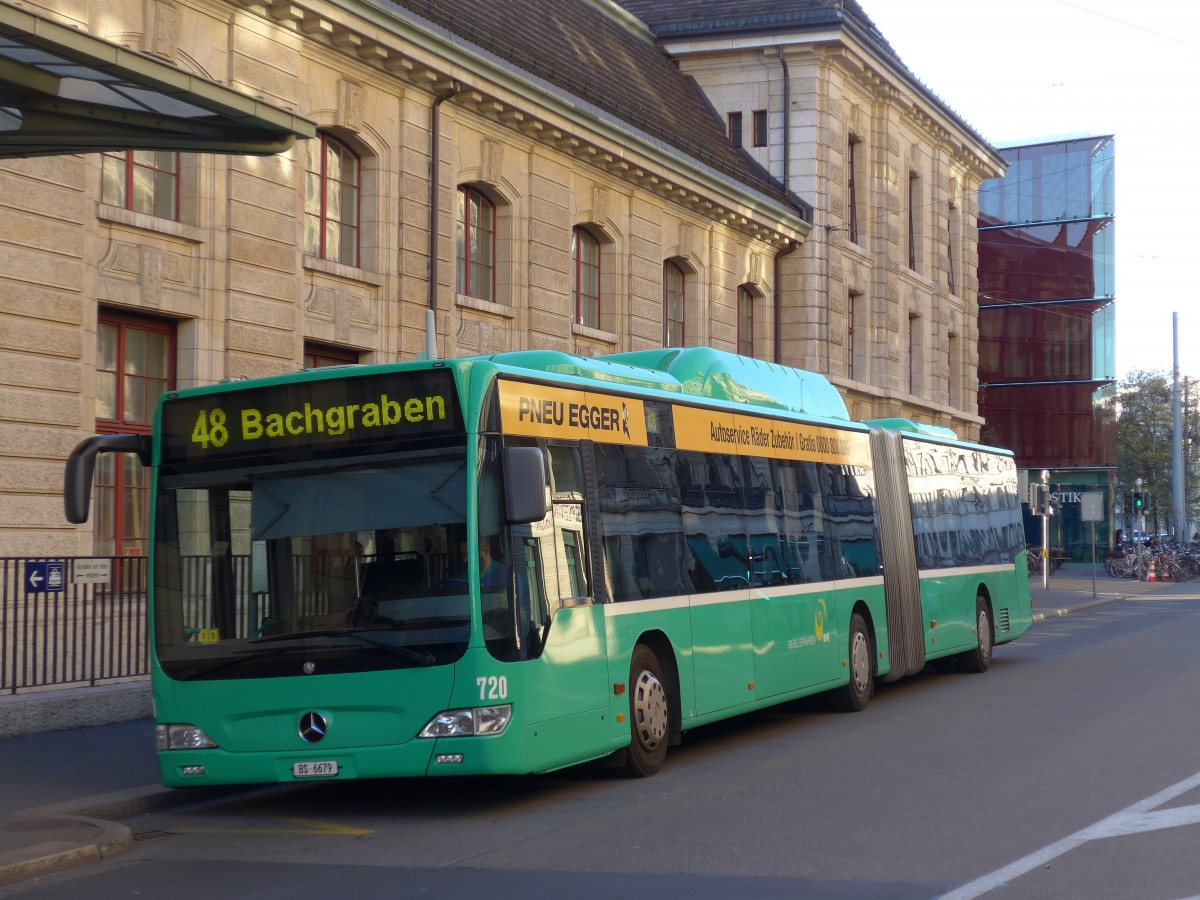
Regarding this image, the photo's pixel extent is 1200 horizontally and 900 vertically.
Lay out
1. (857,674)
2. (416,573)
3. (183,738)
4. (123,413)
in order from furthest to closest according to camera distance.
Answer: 1. (123,413)
2. (857,674)
3. (183,738)
4. (416,573)

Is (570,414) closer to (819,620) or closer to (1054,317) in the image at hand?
(819,620)

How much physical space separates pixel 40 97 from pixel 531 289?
1542 cm

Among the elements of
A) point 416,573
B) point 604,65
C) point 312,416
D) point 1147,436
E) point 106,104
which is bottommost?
point 416,573

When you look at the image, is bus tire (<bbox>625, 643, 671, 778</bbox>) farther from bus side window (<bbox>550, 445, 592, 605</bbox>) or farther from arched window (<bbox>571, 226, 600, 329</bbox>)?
arched window (<bbox>571, 226, 600, 329</bbox>)

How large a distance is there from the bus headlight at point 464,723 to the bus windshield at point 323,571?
0.33 metres

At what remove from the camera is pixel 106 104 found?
32.3 ft

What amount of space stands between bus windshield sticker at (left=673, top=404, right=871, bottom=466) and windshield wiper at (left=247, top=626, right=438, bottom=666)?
3533 millimetres

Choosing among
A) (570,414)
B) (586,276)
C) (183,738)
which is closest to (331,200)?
(586,276)

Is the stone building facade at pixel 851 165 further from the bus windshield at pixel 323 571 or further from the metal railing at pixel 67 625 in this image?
the bus windshield at pixel 323 571

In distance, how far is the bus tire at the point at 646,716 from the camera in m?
11.1

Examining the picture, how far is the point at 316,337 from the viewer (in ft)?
66.4

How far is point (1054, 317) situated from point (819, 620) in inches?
2342

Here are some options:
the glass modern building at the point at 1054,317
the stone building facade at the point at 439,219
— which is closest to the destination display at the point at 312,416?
the stone building facade at the point at 439,219

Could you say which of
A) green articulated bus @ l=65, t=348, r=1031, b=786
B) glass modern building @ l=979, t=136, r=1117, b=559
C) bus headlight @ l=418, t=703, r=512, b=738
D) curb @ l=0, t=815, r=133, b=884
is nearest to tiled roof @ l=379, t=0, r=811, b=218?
green articulated bus @ l=65, t=348, r=1031, b=786
